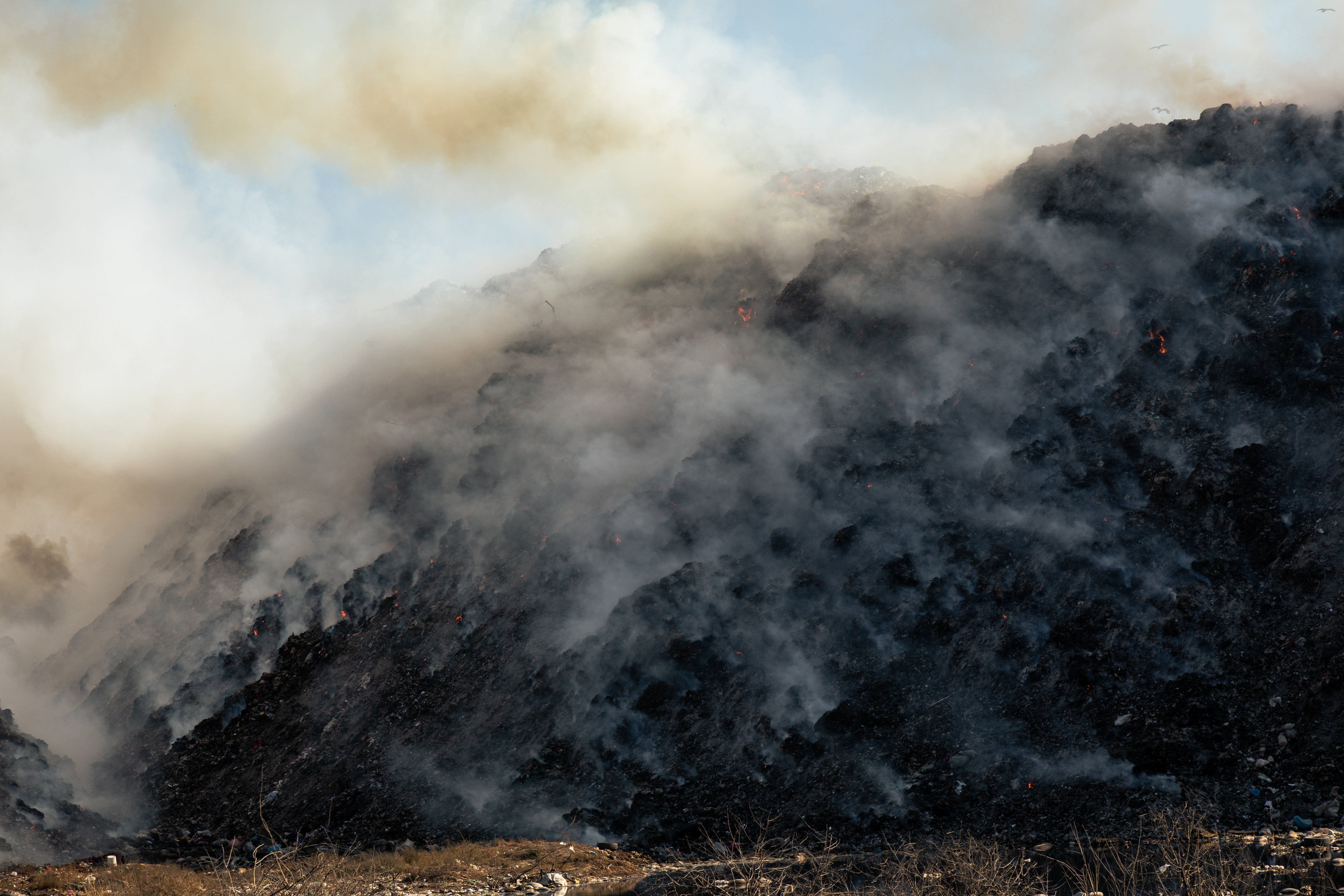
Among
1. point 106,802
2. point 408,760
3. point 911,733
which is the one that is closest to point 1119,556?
point 911,733

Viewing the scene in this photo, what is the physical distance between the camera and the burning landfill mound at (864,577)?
24.4 metres

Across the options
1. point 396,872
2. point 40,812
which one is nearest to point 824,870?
point 396,872

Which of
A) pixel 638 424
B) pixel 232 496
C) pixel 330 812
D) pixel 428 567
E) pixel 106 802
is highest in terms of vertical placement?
pixel 232 496

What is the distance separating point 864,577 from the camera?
29984 millimetres

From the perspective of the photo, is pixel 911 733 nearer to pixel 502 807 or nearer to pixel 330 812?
pixel 502 807

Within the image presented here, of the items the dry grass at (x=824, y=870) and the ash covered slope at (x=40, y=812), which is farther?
the ash covered slope at (x=40, y=812)

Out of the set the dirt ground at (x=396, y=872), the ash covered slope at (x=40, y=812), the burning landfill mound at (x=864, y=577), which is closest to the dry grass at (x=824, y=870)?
the dirt ground at (x=396, y=872)

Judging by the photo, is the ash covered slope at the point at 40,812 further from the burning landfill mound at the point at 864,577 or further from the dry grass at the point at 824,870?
the dry grass at the point at 824,870

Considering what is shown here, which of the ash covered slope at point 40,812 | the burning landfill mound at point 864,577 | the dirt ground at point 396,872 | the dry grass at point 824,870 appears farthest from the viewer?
the ash covered slope at point 40,812

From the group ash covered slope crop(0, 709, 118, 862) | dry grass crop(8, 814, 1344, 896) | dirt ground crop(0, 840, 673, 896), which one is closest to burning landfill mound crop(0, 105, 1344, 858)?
ash covered slope crop(0, 709, 118, 862)

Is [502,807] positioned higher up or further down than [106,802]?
further down

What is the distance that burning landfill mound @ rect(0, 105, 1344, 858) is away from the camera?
959 inches

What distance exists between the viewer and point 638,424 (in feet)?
131

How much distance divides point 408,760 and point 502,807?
14.7 ft
